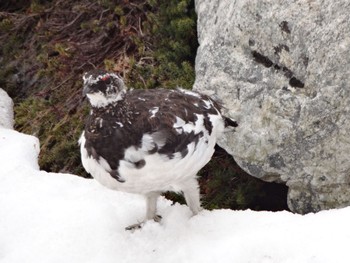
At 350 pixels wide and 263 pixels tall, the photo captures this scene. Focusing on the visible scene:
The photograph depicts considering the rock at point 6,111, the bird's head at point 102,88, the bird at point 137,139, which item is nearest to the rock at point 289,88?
the bird at point 137,139

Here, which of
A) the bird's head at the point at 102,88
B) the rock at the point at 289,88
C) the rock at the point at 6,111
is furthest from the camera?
the rock at the point at 6,111

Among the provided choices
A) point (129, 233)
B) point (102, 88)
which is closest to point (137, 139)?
point (102, 88)

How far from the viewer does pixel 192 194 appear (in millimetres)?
3736

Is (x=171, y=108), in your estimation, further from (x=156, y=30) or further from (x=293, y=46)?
(x=156, y=30)

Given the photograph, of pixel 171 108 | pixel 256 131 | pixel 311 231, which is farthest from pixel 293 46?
pixel 311 231

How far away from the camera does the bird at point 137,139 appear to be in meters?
3.01

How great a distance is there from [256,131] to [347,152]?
660 millimetres

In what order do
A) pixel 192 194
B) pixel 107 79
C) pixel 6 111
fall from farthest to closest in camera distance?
pixel 6 111
pixel 192 194
pixel 107 79

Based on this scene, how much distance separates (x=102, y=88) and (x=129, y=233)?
1240 millimetres

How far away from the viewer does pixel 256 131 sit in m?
3.93

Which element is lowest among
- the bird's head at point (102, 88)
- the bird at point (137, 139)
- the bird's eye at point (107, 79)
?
the bird at point (137, 139)

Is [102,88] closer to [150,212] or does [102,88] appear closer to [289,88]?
[150,212]

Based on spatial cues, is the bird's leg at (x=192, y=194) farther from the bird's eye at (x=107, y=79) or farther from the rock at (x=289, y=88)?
the bird's eye at (x=107, y=79)

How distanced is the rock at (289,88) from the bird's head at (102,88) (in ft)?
3.94
